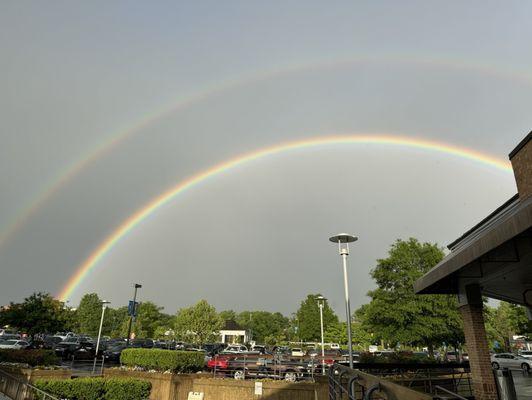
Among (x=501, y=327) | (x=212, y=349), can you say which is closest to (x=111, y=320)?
(x=212, y=349)

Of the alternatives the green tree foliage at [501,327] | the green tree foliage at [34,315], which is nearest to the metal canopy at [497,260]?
the green tree foliage at [34,315]

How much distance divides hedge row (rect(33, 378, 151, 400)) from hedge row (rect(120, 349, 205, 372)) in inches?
120

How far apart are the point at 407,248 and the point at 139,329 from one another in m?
58.6

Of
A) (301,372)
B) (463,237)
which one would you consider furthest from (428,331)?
(463,237)

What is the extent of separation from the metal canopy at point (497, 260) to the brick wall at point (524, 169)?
0.35 meters

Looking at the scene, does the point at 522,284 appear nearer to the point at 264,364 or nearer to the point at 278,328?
the point at 264,364

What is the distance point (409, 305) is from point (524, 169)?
21.0 m

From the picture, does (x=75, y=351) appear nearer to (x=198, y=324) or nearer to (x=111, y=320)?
(x=198, y=324)

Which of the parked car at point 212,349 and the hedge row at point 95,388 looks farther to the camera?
the parked car at point 212,349

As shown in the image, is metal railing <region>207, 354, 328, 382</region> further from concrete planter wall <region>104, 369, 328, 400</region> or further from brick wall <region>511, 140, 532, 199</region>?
brick wall <region>511, 140, 532, 199</region>

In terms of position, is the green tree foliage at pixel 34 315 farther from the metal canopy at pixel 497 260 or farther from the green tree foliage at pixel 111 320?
the green tree foliage at pixel 111 320

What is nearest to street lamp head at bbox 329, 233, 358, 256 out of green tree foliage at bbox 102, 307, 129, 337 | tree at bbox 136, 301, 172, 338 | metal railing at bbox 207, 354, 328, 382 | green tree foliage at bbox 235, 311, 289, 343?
metal railing at bbox 207, 354, 328, 382

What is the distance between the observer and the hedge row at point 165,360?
21.1 meters

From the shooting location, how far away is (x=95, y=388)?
53.7ft
